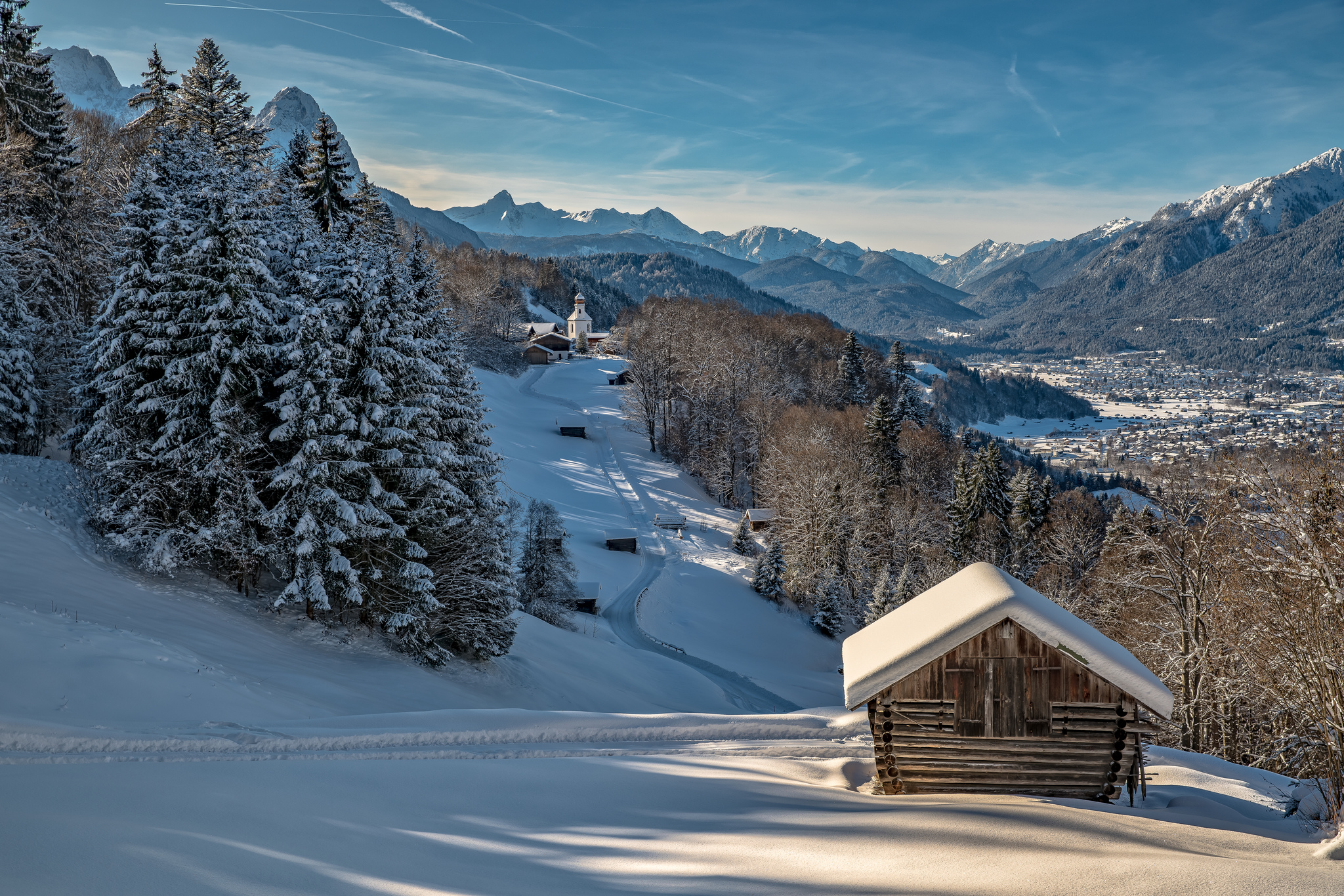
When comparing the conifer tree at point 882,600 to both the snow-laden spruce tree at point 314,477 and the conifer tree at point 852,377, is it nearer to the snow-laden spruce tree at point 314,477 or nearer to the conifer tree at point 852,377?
the snow-laden spruce tree at point 314,477

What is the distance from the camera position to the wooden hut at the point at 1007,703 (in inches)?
393

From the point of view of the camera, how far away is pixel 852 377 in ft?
236

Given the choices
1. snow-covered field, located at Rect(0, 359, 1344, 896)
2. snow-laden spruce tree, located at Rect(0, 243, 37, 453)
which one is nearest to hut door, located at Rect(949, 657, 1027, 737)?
snow-covered field, located at Rect(0, 359, 1344, 896)

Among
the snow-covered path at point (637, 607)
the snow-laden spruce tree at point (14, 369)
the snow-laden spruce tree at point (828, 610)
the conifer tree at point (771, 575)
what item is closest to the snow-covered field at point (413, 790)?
the snow-laden spruce tree at point (14, 369)

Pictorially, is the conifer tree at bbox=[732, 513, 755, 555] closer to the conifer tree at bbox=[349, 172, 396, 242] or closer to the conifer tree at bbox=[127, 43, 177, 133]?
the conifer tree at bbox=[349, 172, 396, 242]

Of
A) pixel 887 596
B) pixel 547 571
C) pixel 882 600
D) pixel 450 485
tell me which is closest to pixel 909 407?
pixel 887 596

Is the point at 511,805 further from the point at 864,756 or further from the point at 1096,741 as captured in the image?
the point at 1096,741

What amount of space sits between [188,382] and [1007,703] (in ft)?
59.2

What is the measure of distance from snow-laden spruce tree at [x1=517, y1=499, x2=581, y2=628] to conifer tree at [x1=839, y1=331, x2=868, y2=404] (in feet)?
144

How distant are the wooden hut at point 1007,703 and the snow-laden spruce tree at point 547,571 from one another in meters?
23.7

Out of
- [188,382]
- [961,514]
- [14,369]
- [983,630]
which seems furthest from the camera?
[961,514]

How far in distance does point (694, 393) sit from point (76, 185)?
49244 mm

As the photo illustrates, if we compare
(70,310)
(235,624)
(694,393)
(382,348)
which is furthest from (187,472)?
(694,393)

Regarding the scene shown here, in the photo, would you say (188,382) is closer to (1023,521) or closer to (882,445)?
(882,445)
